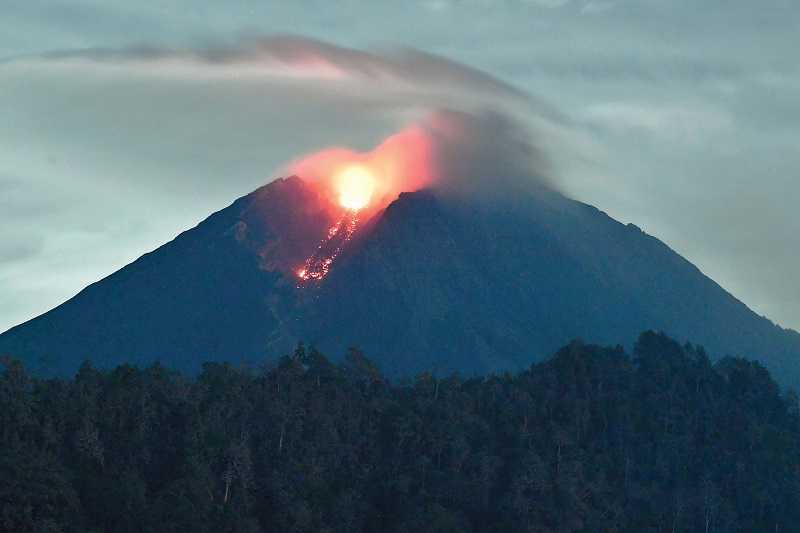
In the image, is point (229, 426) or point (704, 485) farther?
point (704, 485)

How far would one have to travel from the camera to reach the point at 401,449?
124125mm

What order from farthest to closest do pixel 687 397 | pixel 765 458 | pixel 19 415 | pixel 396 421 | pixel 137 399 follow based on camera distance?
pixel 687 397
pixel 765 458
pixel 396 421
pixel 137 399
pixel 19 415

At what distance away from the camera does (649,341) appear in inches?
6206

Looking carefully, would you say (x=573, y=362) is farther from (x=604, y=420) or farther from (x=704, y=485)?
(x=704, y=485)

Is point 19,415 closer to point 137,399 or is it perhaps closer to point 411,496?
point 137,399

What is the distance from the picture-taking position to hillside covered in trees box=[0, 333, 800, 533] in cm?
10325

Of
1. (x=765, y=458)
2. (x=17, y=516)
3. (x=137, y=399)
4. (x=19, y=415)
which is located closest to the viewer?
(x=17, y=516)

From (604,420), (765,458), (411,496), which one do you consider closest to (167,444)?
(411,496)

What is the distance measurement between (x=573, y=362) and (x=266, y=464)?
1687 inches

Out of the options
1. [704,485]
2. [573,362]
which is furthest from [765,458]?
[573,362]

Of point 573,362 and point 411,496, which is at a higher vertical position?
point 573,362

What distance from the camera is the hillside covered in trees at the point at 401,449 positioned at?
103250 millimetres

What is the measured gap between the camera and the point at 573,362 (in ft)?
479

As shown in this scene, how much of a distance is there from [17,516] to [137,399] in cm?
2279
